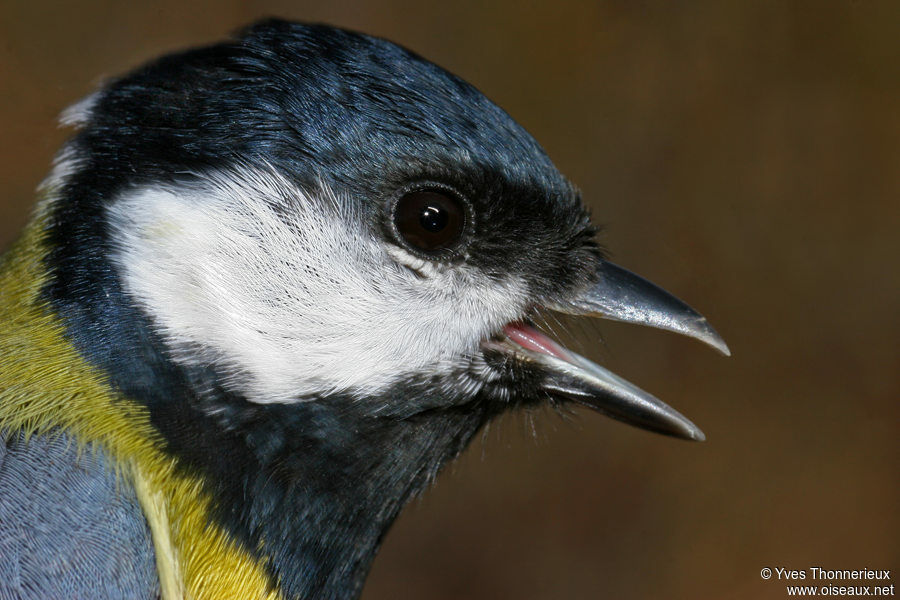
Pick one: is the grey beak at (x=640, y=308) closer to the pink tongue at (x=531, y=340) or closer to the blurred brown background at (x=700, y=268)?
the pink tongue at (x=531, y=340)

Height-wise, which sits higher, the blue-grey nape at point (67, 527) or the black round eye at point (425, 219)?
the black round eye at point (425, 219)

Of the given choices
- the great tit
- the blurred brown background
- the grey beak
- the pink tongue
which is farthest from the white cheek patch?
the blurred brown background

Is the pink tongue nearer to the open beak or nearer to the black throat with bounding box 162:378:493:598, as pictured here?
the open beak

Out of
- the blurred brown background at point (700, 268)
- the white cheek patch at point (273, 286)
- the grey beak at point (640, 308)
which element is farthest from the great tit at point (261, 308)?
the blurred brown background at point (700, 268)

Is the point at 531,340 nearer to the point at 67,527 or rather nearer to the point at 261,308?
the point at 261,308

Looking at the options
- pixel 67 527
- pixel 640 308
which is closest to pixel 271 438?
pixel 67 527
